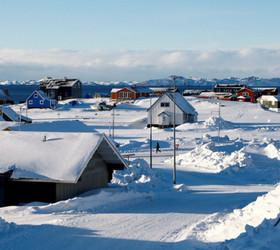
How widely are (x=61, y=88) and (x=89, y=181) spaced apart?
100 meters

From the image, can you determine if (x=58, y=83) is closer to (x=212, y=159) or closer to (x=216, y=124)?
(x=216, y=124)

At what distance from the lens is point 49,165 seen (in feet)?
71.1

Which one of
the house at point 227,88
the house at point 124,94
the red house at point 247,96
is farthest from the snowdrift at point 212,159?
the house at point 227,88

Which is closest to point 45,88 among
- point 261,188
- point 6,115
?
point 6,115

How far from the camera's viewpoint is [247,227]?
14555 millimetres

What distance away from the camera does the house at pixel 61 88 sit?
397ft

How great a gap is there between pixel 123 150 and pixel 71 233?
27.1 meters

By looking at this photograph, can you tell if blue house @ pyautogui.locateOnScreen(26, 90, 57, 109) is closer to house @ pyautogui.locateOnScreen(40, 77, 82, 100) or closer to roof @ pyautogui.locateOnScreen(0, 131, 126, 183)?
house @ pyautogui.locateOnScreen(40, 77, 82, 100)

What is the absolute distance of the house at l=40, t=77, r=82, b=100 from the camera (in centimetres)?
12100

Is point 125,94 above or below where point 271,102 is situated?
above

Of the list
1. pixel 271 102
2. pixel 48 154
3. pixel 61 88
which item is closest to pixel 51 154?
pixel 48 154

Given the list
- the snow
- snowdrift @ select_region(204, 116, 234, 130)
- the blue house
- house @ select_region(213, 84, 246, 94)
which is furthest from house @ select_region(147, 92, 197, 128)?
house @ select_region(213, 84, 246, 94)

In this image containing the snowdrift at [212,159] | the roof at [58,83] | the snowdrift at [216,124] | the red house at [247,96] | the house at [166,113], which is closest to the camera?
the snowdrift at [212,159]

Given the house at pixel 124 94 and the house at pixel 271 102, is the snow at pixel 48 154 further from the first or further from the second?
the house at pixel 124 94
